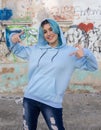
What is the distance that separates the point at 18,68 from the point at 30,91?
14.3 ft

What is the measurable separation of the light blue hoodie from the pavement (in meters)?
2.08

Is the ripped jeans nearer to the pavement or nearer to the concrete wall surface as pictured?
the pavement

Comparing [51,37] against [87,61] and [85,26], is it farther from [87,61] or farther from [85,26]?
[85,26]

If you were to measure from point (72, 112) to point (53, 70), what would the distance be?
3217 mm

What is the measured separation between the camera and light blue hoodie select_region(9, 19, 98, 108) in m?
3.95

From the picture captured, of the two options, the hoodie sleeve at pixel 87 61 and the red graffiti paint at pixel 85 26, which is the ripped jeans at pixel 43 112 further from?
the red graffiti paint at pixel 85 26

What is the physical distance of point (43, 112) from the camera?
404 centimetres

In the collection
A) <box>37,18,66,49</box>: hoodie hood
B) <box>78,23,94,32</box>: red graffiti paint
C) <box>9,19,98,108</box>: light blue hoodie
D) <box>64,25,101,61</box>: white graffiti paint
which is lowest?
<box>64,25,101,61</box>: white graffiti paint

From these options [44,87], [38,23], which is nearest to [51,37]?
[44,87]

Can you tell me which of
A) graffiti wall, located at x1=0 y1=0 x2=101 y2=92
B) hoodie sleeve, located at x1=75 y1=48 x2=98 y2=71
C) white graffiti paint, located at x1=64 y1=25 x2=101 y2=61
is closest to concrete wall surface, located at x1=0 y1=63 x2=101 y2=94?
graffiti wall, located at x1=0 y1=0 x2=101 y2=92

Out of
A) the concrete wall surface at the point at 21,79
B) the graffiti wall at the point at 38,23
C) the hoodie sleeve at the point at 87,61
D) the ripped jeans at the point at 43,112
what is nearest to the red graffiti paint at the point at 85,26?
the graffiti wall at the point at 38,23

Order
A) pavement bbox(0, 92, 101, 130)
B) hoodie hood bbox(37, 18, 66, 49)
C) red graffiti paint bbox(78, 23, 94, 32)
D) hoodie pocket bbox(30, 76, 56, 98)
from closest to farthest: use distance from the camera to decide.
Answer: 1. hoodie pocket bbox(30, 76, 56, 98)
2. hoodie hood bbox(37, 18, 66, 49)
3. pavement bbox(0, 92, 101, 130)
4. red graffiti paint bbox(78, 23, 94, 32)

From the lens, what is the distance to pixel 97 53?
8.45 metres

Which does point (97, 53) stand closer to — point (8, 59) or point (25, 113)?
point (8, 59)
